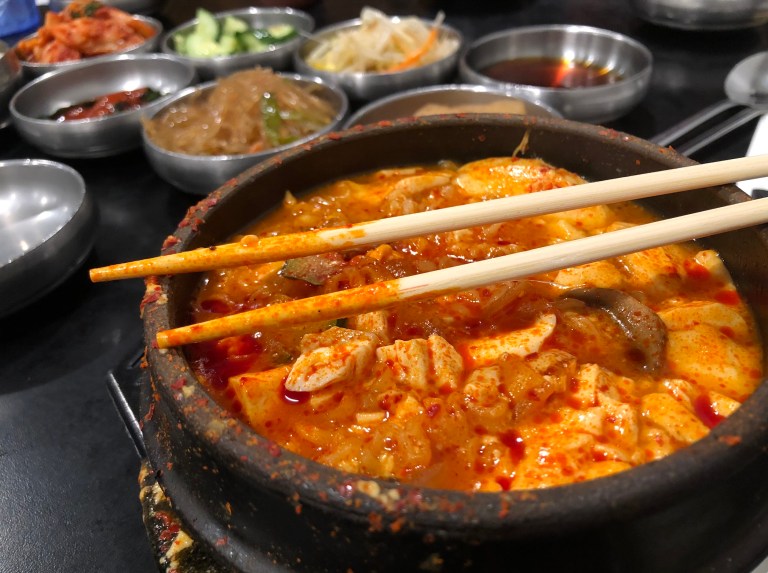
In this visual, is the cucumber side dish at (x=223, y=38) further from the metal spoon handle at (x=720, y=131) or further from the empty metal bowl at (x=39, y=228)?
the metal spoon handle at (x=720, y=131)

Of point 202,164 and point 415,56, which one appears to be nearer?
point 202,164

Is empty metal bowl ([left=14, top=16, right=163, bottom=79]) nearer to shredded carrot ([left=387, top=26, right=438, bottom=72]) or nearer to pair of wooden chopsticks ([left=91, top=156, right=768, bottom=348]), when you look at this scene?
shredded carrot ([left=387, top=26, right=438, bottom=72])

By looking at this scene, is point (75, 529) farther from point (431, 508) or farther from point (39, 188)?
point (39, 188)

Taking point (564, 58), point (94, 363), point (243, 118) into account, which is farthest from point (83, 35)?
point (564, 58)

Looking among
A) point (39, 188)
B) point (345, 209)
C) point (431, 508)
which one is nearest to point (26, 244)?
point (39, 188)

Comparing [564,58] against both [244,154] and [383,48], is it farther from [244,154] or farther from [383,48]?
[244,154]

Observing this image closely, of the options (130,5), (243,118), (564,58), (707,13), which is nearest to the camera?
(243,118)
